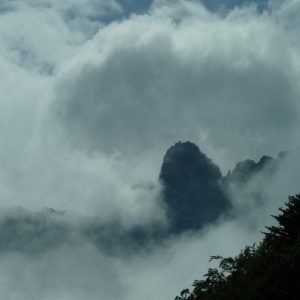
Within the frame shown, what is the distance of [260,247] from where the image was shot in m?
68.9

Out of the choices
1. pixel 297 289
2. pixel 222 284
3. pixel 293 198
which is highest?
pixel 293 198

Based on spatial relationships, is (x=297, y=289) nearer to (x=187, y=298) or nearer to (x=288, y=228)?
(x=288, y=228)

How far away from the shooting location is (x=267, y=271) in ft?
186

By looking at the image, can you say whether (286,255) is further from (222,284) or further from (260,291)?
(222,284)

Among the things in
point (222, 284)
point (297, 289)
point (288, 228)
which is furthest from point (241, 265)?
point (297, 289)

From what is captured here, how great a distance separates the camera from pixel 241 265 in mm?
66562

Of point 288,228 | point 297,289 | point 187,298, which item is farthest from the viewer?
point 187,298

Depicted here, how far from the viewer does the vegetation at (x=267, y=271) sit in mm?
54594

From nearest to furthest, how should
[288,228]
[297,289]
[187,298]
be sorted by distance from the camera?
[297,289] → [288,228] → [187,298]

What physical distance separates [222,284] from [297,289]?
44.4 ft

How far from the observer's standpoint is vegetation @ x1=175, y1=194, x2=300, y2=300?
54594mm

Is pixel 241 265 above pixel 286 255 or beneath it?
above

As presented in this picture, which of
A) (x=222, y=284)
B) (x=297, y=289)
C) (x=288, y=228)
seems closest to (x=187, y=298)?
(x=222, y=284)

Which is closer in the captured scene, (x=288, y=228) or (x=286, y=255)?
(x=286, y=255)
